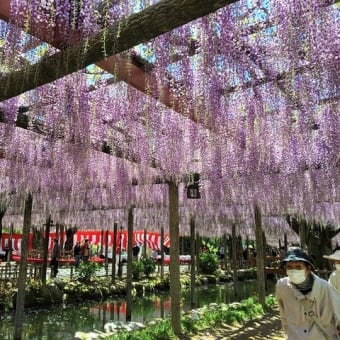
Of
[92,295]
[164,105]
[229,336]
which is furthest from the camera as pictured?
[92,295]

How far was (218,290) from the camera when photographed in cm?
1537

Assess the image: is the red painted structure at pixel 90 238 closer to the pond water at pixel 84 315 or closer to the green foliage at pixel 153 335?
the pond water at pixel 84 315

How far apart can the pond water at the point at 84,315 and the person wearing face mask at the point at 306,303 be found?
5.70 meters

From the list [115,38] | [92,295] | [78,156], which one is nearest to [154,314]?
[92,295]

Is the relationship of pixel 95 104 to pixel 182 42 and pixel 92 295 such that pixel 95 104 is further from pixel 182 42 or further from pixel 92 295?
pixel 92 295

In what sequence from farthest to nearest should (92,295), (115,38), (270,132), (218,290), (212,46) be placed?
(218,290)
(92,295)
(270,132)
(212,46)
(115,38)

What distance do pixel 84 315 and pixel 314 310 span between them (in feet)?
26.0

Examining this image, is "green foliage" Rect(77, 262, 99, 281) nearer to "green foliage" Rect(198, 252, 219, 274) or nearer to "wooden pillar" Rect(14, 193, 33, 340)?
"wooden pillar" Rect(14, 193, 33, 340)

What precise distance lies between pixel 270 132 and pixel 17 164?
384cm

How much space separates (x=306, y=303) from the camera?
8.90 ft

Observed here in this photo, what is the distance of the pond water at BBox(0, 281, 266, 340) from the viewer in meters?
7.81

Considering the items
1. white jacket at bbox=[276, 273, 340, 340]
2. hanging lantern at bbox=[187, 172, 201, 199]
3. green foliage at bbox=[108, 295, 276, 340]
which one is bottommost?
green foliage at bbox=[108, 295, 276, 340]

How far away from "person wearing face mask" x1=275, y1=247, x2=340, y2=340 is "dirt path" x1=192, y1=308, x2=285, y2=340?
124 inches

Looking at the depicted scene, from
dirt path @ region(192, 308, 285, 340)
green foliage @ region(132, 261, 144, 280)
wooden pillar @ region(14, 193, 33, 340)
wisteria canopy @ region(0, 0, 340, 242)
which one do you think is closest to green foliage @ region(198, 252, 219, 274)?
green foliage @ region(132, 261, 144, 280)
